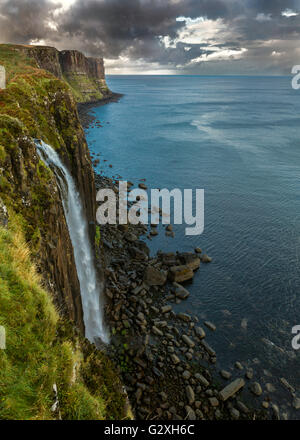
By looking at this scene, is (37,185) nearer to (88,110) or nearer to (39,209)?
(39,209)

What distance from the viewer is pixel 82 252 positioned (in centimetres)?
1878

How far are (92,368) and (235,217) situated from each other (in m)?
34.5

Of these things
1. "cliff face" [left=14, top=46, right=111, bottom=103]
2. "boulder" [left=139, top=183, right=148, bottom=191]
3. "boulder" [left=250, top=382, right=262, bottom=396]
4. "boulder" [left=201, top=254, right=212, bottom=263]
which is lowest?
"boulder" [left=250, top=382, right=262, bottom=396]

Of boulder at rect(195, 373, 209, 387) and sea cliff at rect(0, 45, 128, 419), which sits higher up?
sea cliff at rect(0, 45, 128, 419)

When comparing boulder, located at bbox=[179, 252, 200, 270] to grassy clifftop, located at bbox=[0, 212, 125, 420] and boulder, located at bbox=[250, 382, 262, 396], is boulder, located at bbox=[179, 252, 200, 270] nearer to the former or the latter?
boulder, located at bbox=[250, 382, 262, 396]

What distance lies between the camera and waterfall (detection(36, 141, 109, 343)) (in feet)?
56.4

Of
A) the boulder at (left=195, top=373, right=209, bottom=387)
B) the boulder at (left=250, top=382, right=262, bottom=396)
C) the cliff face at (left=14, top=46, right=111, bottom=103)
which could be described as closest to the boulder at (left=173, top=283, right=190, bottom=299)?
the boulder at (left=195, top=373, right=209, bottom=387)

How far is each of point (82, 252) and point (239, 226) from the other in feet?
82.9

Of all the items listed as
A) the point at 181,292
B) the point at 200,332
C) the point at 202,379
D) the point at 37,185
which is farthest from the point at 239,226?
the point at 37,185

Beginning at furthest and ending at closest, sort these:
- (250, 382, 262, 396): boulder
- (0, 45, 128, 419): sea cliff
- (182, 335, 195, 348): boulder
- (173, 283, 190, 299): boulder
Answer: (173, 283, 190, 299): boulder, (182, 335, 195, 348): boulder, (250, 382, 262, 396): boulder, (0, 45, 128, 419): sea cliff

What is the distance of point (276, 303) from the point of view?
25.3m

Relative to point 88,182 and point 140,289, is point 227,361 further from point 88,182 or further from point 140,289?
point 88,182

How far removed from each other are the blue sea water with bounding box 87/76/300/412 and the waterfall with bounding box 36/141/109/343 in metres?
8.33

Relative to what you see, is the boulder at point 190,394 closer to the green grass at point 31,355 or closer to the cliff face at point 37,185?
the cliff face at point 37,185
